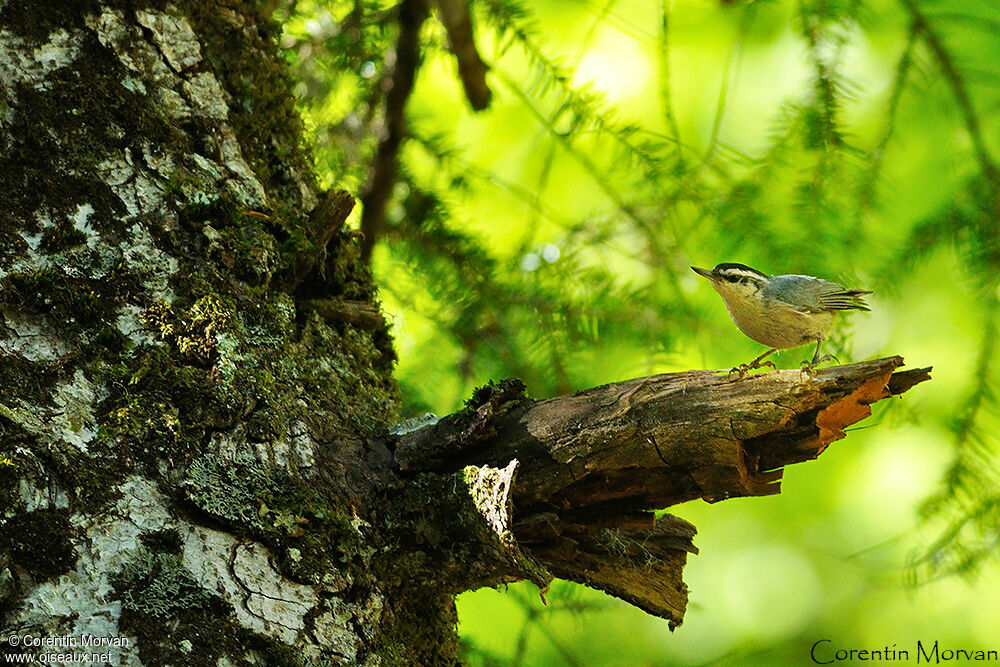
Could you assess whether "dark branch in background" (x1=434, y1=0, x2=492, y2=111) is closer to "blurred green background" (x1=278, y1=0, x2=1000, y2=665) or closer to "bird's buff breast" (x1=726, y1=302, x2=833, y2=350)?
"blurred green background" (x1=278, y1=0, x2=1000, y2=665)

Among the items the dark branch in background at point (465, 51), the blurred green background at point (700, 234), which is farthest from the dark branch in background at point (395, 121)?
the dark branch in background at point (465, 51)

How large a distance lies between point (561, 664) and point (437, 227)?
3.53 feet

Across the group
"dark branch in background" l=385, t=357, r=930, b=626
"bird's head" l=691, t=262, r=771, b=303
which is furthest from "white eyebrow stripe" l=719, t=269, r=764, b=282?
"dark branch in background" l=385, t=357, r=930, b=626

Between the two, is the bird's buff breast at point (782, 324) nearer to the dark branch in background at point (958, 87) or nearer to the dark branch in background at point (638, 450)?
the dark branch in background at point (638, 450)

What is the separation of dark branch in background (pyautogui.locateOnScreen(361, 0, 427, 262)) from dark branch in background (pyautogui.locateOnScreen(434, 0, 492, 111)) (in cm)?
14

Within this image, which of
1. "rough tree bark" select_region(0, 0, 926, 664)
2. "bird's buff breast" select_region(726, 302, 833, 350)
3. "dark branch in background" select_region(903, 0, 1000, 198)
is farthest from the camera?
"dark branch in background" select_region(903, 0, 1000, 198)

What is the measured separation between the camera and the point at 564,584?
1.71 metres

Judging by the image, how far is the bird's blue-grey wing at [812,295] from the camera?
1.21 meters

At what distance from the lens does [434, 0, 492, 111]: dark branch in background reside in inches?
68.2

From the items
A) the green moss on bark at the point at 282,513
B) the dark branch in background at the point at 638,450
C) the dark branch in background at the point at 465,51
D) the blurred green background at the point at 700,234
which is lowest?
the green moss on bark at the point at 282,513

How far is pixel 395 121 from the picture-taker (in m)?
2.00

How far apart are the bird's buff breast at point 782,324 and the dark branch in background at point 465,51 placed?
921mm

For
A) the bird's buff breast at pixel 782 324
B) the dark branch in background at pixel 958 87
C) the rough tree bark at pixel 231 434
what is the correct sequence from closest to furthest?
the rough tree bark at pixel 231 434 → the bird's buff breast at pixel 782 324 → the dark branch in background at pixel 958 87

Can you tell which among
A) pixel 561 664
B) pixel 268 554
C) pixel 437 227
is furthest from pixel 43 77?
pixel 561 664
